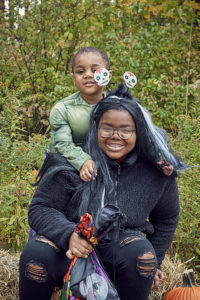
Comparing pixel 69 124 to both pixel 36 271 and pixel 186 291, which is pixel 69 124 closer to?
pixel 36 271

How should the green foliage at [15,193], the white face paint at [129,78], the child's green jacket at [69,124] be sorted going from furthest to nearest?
the green foliage at [15,193] → the child's green jacket at [69,124] → the white face paint at [129,78]

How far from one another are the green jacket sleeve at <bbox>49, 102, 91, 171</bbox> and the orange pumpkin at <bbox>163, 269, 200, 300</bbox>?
1.00 m

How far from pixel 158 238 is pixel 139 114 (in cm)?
74

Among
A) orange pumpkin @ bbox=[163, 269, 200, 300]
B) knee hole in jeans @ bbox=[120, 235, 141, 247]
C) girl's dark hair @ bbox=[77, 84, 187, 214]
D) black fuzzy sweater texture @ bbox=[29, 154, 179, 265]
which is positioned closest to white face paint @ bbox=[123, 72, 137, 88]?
girl's dark hair @ bbox=[77, 84, 187, 214]

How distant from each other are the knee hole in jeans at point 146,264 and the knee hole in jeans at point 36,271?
0.46 metres

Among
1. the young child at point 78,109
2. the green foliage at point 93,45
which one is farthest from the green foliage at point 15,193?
the green foliage at point 93,45

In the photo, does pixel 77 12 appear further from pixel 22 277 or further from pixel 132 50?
pixel 22 277

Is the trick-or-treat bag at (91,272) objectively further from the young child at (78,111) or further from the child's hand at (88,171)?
the young child at (78,111)

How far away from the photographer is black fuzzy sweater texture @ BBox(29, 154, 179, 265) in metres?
2.43

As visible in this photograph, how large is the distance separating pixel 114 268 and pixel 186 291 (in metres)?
0.67

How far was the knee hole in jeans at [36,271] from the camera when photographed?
224cm

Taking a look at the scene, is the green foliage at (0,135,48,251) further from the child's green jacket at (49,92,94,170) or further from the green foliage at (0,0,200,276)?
the green foliage at (0,0,200,276)

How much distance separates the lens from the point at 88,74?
273 centimetres

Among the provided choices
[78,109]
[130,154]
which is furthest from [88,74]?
[130,154]
